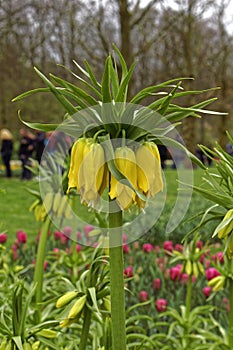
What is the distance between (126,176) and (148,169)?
0.09 ft

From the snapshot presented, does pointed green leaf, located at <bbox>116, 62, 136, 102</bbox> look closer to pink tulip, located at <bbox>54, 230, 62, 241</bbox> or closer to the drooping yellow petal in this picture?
the drooping yellow petal

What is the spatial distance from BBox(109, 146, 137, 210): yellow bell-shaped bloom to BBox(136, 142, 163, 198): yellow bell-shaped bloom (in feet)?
0.04

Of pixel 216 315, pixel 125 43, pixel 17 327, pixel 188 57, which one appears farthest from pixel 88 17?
pixel 17 327

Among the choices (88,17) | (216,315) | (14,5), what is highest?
(14,5)

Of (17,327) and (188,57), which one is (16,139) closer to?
(188,57)

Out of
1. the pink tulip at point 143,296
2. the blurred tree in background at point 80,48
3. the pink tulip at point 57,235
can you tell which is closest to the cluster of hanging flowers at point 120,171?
the pink tulip at point 143,296

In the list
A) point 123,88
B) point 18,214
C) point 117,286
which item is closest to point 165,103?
point 123,88

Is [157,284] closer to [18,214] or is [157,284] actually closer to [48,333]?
[48,333]

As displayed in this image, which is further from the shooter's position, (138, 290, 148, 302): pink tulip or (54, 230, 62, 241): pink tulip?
(54, 230, 62, 241): pink tulip

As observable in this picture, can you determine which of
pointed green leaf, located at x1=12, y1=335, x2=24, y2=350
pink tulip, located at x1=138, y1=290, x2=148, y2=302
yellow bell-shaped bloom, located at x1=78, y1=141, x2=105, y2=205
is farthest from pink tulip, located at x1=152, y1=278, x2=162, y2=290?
yellow bell-shaped bloom, located at x1=78, y1=141, x2=105, y2=205

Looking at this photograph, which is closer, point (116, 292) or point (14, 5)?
point (116, 292)

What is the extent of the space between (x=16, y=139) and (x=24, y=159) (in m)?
5.34

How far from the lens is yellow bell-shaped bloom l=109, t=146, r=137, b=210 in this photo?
59 cm

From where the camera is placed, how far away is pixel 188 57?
37.0 feet
